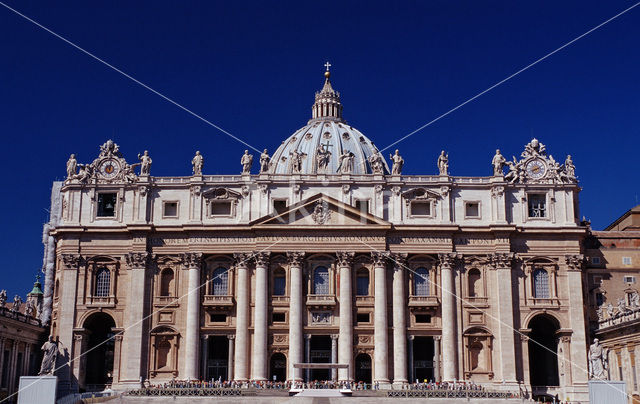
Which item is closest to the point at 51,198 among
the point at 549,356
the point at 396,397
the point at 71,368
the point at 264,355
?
the point at 71,368

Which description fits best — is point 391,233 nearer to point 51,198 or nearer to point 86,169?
point 86,169

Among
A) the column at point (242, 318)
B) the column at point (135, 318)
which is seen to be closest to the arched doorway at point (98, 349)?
the column at point (135, 318)

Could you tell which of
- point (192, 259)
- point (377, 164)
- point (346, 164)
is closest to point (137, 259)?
point (192, 259)

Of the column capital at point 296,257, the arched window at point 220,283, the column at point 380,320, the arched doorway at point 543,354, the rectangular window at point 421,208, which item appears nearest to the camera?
the column at point 380,320

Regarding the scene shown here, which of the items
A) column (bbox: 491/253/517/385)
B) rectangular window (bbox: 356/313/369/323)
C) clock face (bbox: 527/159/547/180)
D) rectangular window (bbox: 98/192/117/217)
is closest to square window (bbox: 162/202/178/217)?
rectangular window (bbox: 98/192/117/217)

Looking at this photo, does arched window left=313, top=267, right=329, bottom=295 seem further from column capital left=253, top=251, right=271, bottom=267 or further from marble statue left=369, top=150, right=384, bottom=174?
marble statue left=369, top=150, right=384, bottom=174

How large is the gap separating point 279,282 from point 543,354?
27.2m

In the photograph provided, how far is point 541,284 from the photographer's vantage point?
3167 inches

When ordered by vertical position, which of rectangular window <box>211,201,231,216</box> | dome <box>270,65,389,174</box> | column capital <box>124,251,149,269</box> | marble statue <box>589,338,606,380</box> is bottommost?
marble statue <box>589,338,606,380</box>

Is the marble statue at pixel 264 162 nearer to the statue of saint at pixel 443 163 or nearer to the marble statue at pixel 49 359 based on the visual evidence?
the statue of saint at pixel 443 163

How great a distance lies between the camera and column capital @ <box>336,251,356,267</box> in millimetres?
79062

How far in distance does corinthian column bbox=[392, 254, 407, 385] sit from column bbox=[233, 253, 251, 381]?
1369 cm

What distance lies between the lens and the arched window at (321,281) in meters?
79.9

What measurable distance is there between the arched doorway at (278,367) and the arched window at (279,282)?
5.88 m
